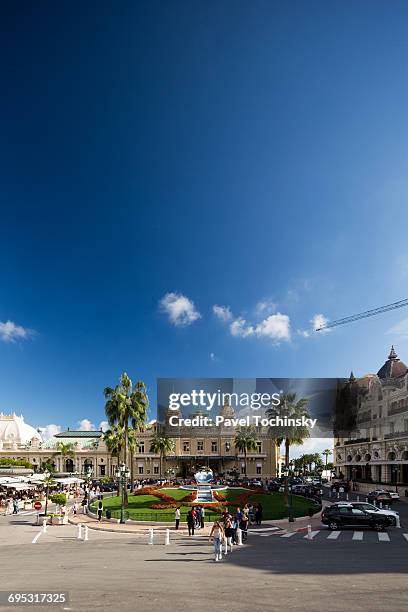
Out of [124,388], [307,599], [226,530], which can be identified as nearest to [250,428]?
[124,388]

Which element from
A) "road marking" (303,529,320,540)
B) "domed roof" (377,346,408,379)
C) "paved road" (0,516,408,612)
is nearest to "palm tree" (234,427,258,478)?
"domed roof" (377,346,408,379)

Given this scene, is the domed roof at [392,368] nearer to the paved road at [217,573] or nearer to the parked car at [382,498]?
the parked car at [382,498]

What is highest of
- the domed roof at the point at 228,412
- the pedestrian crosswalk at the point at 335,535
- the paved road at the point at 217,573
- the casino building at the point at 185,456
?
the domed roof at the point at 228,412

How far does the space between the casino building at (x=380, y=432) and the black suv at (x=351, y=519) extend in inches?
1569

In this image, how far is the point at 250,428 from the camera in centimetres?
12575

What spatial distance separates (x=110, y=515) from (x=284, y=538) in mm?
16298

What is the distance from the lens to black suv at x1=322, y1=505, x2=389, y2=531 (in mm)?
35062

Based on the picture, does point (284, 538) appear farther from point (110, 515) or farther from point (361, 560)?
point (110, 515)

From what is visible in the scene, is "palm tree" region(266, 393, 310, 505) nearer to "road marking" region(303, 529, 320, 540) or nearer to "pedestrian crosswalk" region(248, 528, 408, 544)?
"pedestrian crosswalk" region(248, 528, 408, 544)

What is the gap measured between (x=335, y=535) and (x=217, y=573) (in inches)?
565

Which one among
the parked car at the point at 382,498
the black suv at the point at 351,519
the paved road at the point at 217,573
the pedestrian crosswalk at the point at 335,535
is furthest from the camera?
the parked car at the point at 382,498

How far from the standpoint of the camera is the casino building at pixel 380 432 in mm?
85188

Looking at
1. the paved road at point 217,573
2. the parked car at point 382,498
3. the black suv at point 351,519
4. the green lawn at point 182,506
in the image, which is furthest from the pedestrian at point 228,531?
the parked car at point 382,498

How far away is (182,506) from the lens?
48750 mm
